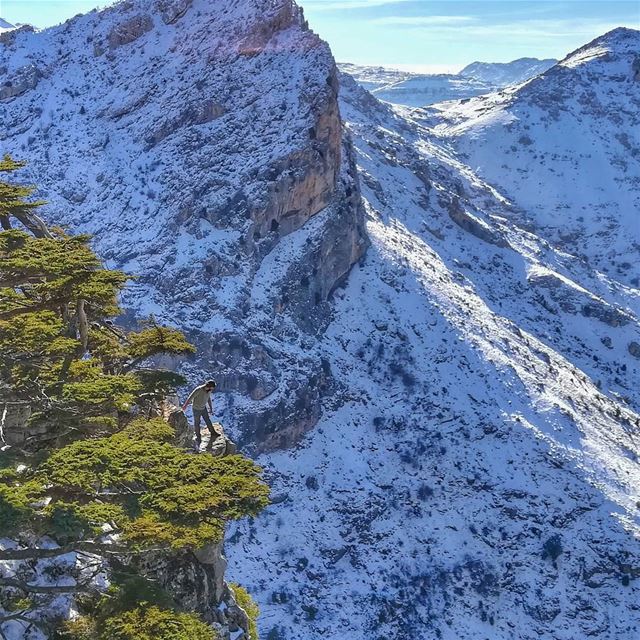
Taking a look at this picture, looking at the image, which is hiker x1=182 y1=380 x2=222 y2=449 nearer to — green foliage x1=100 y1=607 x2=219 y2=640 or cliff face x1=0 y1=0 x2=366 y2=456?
green foliage x1=100 y1=607 x2=219 y2=640

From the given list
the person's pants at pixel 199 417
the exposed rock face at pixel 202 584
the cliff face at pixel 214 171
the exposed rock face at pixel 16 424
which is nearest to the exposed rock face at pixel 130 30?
the cliff face at pixel 214 171

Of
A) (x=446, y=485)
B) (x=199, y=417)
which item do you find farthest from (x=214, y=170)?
(x=199, y=417)

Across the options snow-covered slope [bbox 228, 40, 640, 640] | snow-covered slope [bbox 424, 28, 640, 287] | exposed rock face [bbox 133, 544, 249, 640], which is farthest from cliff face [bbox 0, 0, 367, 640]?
snow-covered slope [bbox 424, 28, 640, 287]

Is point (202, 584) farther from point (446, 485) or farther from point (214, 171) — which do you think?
point (214, 171)

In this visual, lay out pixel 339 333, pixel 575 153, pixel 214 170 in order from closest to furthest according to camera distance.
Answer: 1. pixel 339 333
2. pixel 214 170
3. pixel 575 153

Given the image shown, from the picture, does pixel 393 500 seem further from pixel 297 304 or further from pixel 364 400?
pixel 297 304

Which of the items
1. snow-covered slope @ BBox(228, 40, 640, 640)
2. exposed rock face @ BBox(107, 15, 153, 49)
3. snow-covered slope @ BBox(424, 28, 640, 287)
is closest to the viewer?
snow-covered slope @ BBox(228, 40, 640, 640)

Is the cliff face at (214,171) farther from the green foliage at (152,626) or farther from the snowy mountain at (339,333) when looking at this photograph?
the green foliage at (152,626)
